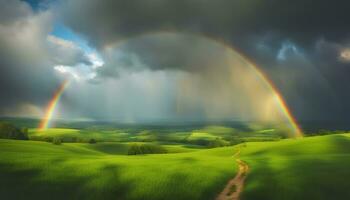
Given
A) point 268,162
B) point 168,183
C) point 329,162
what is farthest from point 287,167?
Answer: point 168,183

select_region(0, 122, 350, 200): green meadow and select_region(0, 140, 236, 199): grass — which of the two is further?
select_region(0, 140, 236, 199): grass

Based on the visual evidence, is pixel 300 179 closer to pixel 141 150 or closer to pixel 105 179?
pixel 105 179

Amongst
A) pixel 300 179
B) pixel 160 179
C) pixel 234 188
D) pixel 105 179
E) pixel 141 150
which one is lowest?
pixel 105 179

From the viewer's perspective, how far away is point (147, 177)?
46.7 meters

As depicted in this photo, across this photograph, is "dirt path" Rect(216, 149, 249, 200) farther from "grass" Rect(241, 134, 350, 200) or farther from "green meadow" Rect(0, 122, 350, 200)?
"grass" Rect(241, 134, 350, 200)

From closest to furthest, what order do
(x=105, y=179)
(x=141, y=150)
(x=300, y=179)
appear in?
(x=105, y=179)
(x=300, y=179)
(x=141, y=150)

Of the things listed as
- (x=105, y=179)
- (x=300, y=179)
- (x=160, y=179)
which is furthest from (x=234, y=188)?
(x=105, y=179)

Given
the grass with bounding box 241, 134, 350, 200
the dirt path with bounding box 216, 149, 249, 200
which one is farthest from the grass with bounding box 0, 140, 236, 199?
the grass with bounding box 241, 134, 350, 200

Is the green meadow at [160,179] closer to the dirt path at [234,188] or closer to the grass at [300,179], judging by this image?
the grass at [300,179]

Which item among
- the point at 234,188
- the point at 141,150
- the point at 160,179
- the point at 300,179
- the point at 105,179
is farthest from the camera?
the point at 141,150

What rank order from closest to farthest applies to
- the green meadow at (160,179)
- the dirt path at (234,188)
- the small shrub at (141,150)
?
1. the dirt path at (234,188)
2. the green meadow at (160,179)
3. the small shrub at (141,150)

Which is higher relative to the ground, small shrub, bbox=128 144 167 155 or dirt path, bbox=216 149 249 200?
small shrub, bbox=128 144 167 155

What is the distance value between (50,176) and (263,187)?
1247 inches

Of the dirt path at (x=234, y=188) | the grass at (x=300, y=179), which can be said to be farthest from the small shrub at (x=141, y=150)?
the dirt path at (x=234, y=188)
